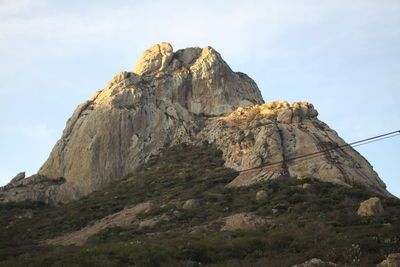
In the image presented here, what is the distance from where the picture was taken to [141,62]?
9969cm

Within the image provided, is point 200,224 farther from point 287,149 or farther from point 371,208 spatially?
point 287,149

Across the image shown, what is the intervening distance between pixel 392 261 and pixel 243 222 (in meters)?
20.9

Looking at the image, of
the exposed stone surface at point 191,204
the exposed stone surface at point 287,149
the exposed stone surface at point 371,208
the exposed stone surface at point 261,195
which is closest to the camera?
the exposed stone surface at point 371,208

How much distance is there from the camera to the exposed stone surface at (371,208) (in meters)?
45.3

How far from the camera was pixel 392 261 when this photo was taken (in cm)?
2759

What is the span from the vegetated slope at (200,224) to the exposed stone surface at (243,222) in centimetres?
65

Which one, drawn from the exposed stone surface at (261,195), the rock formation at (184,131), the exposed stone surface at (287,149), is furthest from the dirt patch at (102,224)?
the exposed stone surface at (261,195)

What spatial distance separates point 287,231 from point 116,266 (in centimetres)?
1418

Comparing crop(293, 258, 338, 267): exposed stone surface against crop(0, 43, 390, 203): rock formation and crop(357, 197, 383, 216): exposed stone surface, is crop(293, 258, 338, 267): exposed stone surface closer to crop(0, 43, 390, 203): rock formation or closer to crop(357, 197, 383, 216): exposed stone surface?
crop(357, 197, 383, 216): exposed stone surface

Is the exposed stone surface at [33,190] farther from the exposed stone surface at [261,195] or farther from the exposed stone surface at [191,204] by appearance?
the exposed stone surface at [261,195]

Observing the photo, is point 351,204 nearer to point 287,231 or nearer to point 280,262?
point 287,231

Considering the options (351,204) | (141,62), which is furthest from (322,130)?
(141,62)

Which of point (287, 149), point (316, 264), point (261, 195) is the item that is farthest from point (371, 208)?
point (287, 149)

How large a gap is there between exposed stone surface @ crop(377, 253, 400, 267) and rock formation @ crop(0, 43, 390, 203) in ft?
96.5
